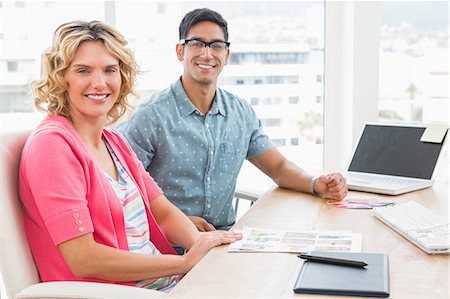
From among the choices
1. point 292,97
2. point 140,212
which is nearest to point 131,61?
point 140,212

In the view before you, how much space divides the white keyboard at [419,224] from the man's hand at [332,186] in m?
0.22

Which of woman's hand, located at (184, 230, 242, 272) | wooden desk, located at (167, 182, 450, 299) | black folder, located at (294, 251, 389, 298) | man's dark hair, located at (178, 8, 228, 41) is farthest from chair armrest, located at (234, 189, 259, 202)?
black folder, located at (294, 251, 389, 298)

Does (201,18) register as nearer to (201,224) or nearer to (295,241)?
(201,224)

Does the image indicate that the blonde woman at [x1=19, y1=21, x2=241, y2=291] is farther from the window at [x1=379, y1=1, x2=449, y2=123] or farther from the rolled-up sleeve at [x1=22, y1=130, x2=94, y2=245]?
the window at [x1=379, y1=1, x2=449, y2=123]

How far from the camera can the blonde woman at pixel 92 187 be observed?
165 cm

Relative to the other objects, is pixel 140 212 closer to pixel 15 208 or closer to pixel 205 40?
pixel 15 208

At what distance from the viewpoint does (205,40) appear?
2.44 meters

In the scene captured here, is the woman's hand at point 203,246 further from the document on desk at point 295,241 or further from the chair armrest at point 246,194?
the chair armrest at point 246,194

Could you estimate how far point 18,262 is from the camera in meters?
1.62

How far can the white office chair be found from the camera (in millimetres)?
1481

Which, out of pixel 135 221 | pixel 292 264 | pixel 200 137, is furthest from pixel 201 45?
pixel 292 264

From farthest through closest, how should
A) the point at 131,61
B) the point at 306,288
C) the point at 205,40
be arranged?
the point at 205,40 < the point at 131,61 < the point at 306,288

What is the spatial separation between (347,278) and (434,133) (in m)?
1.16

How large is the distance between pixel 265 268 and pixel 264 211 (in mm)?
552
